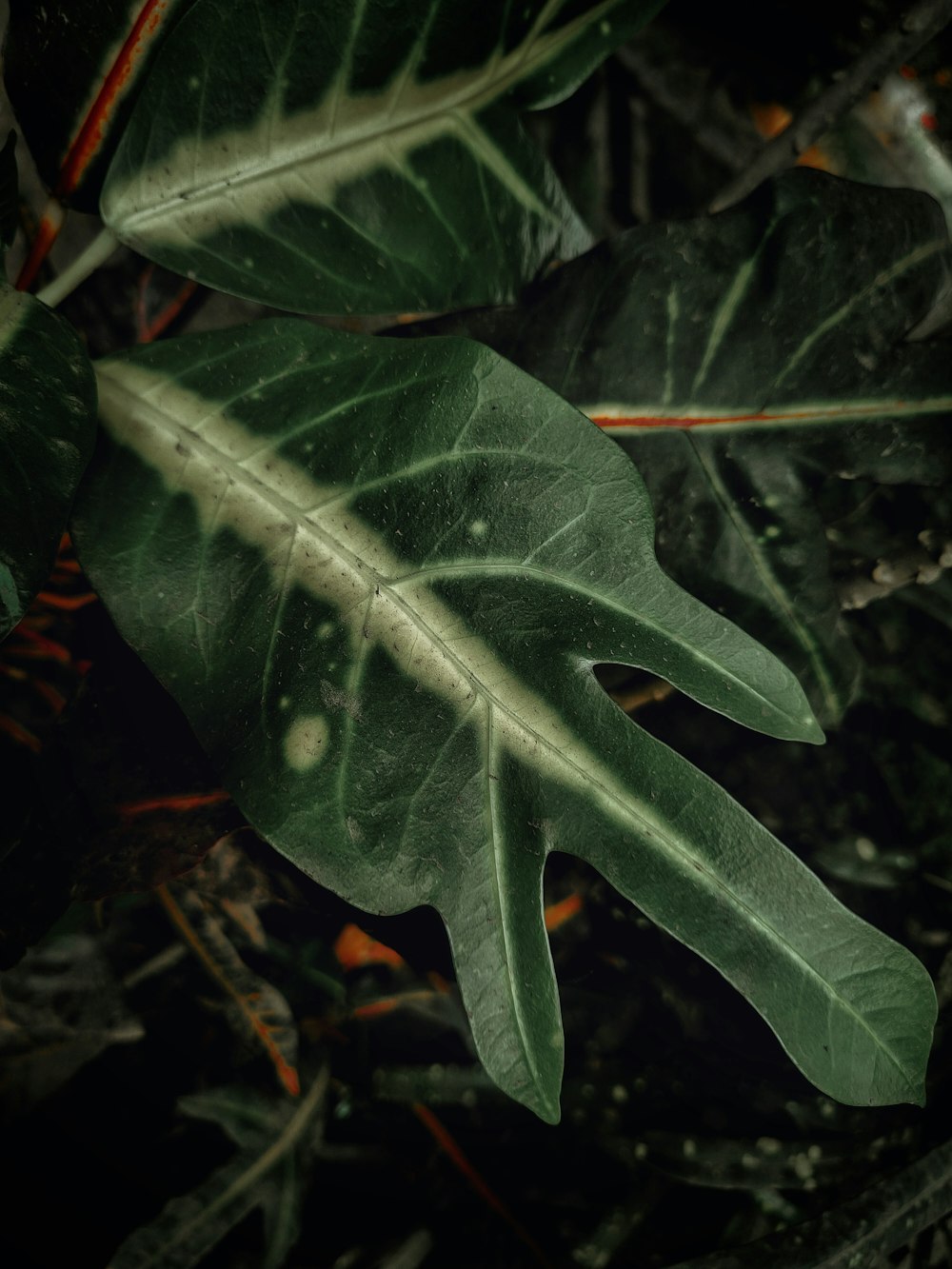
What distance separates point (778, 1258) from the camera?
0.63 metres

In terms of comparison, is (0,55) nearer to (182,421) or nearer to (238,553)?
(182,421)

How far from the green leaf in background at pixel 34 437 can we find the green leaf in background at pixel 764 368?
325mm

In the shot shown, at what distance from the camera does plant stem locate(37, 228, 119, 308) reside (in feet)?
2.31

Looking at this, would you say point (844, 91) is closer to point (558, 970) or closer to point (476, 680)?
point (476, 680)

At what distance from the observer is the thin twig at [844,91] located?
2.33 ft

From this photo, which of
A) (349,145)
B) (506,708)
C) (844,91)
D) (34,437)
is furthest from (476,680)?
(844,91)

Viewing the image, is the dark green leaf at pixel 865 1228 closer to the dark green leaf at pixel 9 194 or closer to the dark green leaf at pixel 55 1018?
the dark green leaf at pixel 55 1018

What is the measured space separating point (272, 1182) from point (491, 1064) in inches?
11.3

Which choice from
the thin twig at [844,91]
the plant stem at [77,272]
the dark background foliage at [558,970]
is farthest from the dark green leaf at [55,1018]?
the thin twig at [844,91]

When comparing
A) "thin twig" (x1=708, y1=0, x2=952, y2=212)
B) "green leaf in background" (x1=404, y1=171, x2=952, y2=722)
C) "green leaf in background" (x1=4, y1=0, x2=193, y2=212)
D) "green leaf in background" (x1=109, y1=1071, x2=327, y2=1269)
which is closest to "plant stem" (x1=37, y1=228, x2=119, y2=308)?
"green leaf in background" (x1=4, y1=0, x2=193, y2=212)

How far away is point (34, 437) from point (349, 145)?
33 centimetres

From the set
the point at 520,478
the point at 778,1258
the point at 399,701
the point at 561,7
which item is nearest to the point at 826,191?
the point at 561,7

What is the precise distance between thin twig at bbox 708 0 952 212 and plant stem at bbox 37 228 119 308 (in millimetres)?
505

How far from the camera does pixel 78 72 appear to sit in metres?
0.61
